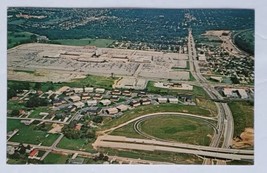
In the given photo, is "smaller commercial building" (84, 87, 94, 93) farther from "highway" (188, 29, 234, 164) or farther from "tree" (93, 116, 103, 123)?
"highway" (188, 29, 234, 164)

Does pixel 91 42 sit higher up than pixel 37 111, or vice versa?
pixel 91 42

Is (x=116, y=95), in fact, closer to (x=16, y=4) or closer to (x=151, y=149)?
(x=151, y=149)

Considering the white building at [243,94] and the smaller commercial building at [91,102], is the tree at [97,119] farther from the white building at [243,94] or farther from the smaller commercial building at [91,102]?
the white building at [243,94]

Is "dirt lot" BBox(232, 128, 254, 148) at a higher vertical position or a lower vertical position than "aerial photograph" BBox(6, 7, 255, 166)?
lower

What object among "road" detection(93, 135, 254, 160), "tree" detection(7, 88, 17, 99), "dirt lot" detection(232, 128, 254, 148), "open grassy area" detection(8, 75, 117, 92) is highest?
"open grassy area" detection(8, 75, 117, 92)

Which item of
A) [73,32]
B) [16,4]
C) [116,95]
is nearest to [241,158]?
[116,95]

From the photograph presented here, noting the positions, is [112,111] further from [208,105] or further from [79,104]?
[208,105]

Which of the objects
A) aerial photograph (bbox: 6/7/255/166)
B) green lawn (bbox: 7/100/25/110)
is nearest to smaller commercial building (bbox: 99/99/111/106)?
aerial photograph (bbox: 6/7/255/166)

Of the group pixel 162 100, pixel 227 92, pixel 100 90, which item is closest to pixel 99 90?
pixel 100 90
